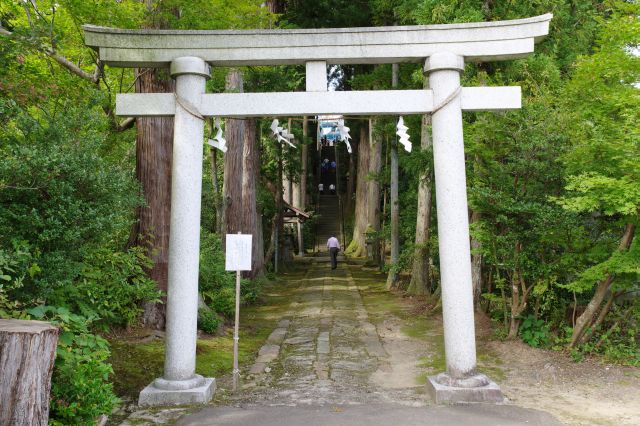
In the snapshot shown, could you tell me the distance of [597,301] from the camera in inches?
316

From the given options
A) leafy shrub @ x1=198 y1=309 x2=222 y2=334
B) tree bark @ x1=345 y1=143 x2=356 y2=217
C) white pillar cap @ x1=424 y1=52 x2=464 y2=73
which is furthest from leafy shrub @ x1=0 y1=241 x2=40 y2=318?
tree bark @ x1=345 y1=143 x2=356 y2=217

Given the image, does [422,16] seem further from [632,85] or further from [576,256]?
[576,256]

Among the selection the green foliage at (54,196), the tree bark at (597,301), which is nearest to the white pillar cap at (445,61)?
the tree bark at (597,301)

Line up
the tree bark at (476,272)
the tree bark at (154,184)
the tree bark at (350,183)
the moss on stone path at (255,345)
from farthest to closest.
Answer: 1. the tree bark at (350,183)
2. the tree bark at (476,272)
3. the tree bark at (154,184)
4. the moss on stone path at (255,345)

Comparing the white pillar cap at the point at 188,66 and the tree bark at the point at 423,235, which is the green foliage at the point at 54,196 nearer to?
the white pillar cap at the point at 188,66

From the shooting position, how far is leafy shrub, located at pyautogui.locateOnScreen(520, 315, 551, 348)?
876 cm

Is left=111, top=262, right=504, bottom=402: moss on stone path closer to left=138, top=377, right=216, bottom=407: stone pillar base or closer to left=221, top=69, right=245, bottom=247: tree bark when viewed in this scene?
left=138, top=377, right=216, bottom=407: stone pillar base

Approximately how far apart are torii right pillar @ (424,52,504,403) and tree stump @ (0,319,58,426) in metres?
4.13

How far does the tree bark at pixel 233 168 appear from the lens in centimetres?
1555

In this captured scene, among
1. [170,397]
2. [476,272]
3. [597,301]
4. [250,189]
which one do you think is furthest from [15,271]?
[250,189]

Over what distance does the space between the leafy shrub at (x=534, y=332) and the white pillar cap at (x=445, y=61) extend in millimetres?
4672

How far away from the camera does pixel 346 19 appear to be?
20.3 m

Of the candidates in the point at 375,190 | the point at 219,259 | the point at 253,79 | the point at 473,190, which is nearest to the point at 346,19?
the point at 253,79

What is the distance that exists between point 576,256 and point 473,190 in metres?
1.80
